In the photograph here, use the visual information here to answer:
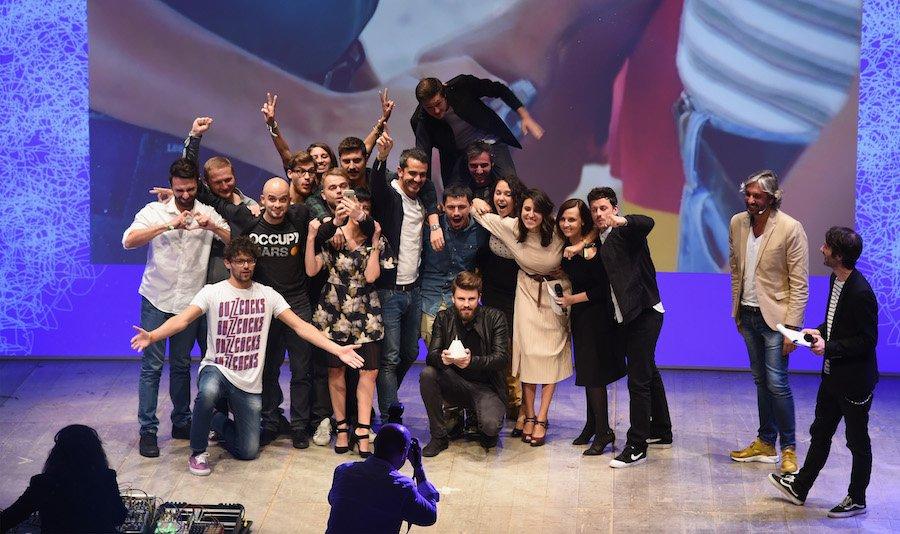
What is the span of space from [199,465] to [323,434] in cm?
71

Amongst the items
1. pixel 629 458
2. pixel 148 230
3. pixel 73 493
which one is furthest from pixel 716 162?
pixel 73 493

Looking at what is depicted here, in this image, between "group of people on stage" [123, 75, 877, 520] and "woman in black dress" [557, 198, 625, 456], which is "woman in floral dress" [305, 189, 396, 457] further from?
"woman in black dress" [557, 198, 625, 456]

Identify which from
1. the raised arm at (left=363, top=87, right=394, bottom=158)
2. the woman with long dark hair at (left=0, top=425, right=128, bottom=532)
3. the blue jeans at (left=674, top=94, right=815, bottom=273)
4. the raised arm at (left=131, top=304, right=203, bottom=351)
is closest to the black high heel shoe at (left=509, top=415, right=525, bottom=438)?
the raised arm at (left=363, top=87, right=394, bottom=158)

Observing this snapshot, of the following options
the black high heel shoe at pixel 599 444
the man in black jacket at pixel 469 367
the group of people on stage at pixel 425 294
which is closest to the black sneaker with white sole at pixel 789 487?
the group of people on stage at pixel 425 294

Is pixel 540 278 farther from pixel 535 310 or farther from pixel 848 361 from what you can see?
pixel 848 361

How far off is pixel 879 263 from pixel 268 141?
3.87 m

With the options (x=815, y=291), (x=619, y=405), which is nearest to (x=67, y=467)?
(x=619, y=405)

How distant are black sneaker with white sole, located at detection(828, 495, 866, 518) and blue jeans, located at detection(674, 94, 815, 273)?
8.26 ft

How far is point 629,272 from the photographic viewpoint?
241 inches

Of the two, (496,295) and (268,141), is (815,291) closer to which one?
(496,295)

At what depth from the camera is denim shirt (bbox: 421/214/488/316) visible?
6.55 metres

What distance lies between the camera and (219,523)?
17.2ft

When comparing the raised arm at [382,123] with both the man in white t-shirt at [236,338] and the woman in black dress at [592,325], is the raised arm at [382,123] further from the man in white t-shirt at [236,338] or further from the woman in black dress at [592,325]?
the woman in black dress at [592,325]

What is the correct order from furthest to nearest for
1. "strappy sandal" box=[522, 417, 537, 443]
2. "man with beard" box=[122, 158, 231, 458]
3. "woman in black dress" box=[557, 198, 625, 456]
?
"strappy sandal" box=[522, 417, 537, 443] → "woman in black dress" box=[557, 198, 625, 456] → "man with beard" box=[122, 158, 231, 458]
